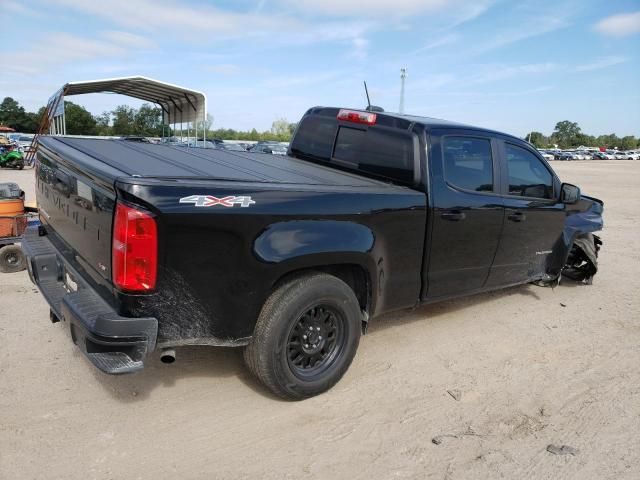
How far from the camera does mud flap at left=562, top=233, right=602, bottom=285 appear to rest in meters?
5.94

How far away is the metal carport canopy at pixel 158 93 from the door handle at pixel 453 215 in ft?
55.6

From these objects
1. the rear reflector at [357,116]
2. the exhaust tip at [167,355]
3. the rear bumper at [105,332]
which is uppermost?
the rear reflector at [357,116]

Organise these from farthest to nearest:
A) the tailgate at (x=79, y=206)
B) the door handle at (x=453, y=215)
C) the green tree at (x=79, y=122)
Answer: the green tree at (x=79, y=122)
the door handle at (x=453, y=215)
the tailgate at (x=79, y=206)

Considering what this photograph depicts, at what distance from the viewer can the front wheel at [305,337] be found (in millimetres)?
2996

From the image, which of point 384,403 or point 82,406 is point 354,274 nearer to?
point 384,403

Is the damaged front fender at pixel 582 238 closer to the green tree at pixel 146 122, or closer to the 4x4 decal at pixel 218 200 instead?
the 4x4 decal at pixel 218 200

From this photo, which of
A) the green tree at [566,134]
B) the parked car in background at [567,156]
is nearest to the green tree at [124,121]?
the parked car in background at [567,156]

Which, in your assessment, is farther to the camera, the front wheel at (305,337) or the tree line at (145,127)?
the tree line at (145,127)

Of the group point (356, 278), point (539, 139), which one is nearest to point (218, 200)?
point (356, 278)

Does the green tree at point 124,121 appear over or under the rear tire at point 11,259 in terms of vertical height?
over

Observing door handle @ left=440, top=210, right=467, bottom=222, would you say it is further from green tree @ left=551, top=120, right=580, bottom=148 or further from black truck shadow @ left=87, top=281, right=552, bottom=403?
green tree @ left=551, top=120, right=580, bottom=148

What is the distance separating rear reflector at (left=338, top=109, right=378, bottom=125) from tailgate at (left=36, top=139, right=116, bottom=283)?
223 cm

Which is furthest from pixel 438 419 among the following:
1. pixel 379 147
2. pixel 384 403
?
pixel 379 147

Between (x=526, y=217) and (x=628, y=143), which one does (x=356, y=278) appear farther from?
(x=628, y=143)
